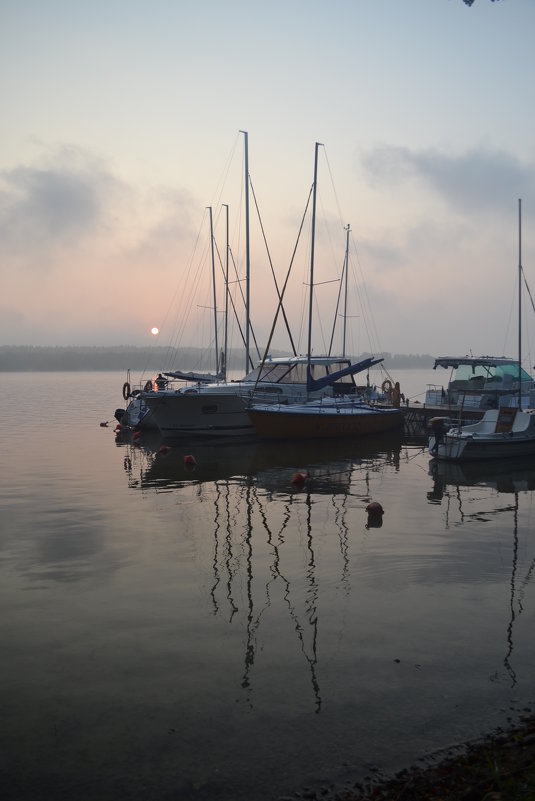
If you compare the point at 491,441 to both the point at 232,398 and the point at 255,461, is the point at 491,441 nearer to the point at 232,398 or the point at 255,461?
the point at 255,461

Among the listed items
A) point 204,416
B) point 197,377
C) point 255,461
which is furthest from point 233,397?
point 197,377

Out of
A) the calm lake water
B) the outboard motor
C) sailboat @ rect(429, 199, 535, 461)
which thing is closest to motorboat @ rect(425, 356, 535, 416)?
sailboat @ rect(429, 199, 535, 461)

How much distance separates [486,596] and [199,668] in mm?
5046

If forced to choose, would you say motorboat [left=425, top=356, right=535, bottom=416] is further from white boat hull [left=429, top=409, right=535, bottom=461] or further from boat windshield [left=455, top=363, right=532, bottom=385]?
white boat hull [left=429, top=409, right=535, bottom=461]

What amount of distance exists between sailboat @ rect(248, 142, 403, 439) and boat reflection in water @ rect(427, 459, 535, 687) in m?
6.41

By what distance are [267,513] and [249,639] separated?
334 inches

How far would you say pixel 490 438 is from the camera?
26.8 meters

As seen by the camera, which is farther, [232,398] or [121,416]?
[121,416]

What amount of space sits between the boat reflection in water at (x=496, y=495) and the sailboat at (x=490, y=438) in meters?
0.40

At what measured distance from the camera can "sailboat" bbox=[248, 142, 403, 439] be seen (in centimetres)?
3197

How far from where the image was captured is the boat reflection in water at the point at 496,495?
11.1m

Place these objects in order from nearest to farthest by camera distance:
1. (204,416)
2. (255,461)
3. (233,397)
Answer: (255,461)
(233,397)
(204,416)

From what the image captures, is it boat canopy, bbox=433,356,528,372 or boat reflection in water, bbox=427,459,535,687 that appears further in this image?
boat canopy, bbox=433,356,528,372

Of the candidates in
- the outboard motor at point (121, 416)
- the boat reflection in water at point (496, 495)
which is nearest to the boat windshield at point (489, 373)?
the boat reflection in water at point (496, 495)
